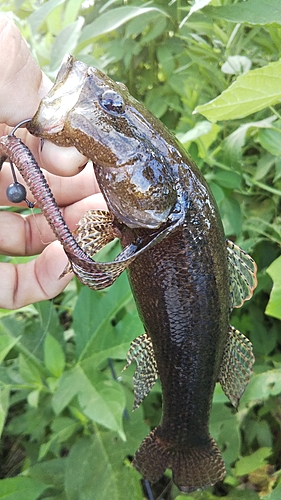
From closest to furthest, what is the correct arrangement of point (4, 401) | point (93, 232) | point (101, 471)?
point (93, 232)
point (4, 401)
point (101, 471)

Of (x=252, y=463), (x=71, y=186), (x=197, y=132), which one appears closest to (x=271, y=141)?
(x=197, y=132)

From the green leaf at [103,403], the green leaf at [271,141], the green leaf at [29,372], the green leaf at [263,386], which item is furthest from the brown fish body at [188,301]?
the green leaf at [271,141]

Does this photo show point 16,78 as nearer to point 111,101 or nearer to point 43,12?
point 111,101

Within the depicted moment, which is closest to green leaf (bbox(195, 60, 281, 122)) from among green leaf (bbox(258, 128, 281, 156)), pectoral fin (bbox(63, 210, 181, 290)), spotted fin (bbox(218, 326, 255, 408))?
pectoral fin (bbox(63, 210, 181, 290))

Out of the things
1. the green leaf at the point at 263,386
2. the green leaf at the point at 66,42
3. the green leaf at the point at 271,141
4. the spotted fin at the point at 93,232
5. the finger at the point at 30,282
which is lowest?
the green leaf at the point at 263,386

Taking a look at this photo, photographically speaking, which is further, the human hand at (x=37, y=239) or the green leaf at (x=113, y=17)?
the green leaf at (x=113, y=17)

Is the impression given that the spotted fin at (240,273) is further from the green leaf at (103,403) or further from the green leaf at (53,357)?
the green leaf at (53,357)

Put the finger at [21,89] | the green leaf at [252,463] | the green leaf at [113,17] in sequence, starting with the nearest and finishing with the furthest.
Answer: the finger at [21,89]
the green leaf at [113,17]
the green leaf at [252,463]
